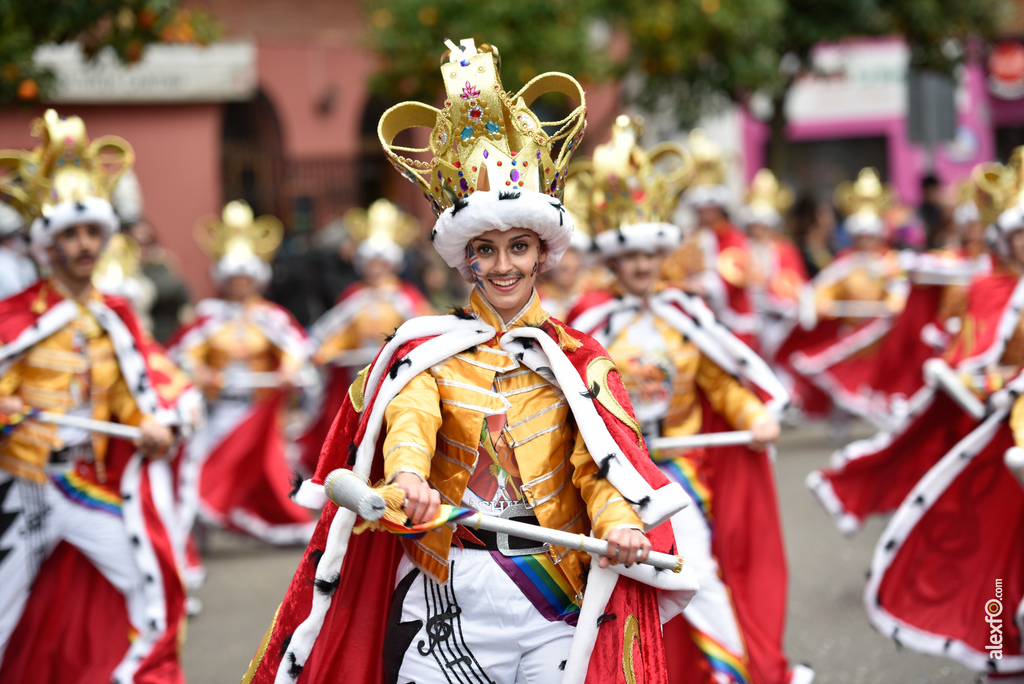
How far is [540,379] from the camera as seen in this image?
3.54m

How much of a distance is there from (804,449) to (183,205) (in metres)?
9.08

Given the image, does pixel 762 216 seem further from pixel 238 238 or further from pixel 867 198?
pixel 238 238

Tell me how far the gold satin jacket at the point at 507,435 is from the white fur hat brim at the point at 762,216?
10.6 meters

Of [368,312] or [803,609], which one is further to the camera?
[368,312]

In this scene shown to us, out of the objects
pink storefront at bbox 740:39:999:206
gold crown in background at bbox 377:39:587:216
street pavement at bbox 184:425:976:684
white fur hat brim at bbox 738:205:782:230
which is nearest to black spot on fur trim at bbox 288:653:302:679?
gold crown in background at bbox 377:39:587:216

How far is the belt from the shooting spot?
340 cm

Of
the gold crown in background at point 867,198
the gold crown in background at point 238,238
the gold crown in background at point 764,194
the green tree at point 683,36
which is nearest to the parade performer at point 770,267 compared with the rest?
the gold crown in background at point 764,194

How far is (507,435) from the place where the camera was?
3.43 metres

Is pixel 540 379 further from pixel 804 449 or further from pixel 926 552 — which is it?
pixel 804 449

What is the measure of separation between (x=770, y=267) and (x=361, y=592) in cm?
1052

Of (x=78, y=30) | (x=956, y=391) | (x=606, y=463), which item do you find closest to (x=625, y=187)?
(x=956, y=391)

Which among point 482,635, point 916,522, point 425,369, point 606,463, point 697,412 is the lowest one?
point 916,522

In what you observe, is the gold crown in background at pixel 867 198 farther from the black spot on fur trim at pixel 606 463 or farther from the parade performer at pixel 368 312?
the black spot on fur trim at pixel 606 463

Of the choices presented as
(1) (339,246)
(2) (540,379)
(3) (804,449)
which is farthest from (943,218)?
(2) (540,379)
